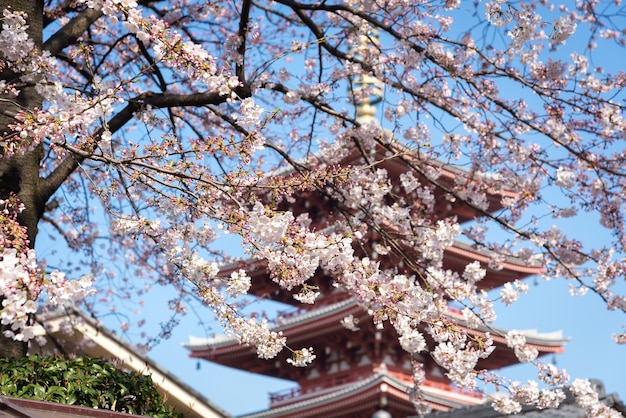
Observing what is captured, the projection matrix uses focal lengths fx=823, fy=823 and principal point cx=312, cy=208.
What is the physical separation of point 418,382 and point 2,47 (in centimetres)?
459

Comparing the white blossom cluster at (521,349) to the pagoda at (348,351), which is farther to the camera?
the pagoda at (348,351)

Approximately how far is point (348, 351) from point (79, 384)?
15.6 m

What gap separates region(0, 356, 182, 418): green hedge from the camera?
16.3ft

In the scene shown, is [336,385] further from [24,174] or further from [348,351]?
[24,174]

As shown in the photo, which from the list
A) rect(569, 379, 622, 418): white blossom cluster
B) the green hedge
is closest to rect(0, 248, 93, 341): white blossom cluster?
the green hedge

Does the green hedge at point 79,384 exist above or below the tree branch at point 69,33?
below

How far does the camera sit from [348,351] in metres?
20.3

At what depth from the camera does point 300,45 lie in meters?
6.39

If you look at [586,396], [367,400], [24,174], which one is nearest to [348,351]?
[367,400]

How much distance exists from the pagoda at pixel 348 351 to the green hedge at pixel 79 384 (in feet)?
41.7

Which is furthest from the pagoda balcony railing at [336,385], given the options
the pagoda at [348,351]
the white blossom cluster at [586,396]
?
the white blossom cluster at [586,396]

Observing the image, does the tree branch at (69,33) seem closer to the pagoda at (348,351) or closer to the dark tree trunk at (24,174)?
the dark tree trunk at (24,174)

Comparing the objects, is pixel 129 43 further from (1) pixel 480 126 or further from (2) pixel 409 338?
(2) pixel 409 338

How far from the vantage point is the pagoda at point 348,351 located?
18609mm
